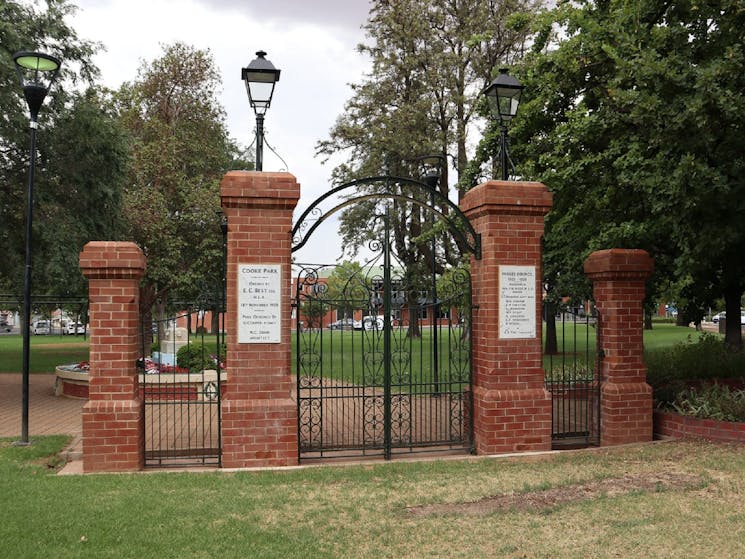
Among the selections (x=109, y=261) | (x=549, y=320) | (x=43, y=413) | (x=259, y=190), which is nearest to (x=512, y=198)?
(x=259, y=190)

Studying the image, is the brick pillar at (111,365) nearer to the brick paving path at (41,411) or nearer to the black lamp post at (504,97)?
the brick paving path at (41,411)

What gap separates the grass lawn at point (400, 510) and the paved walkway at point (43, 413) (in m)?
2.14

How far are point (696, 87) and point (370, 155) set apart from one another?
14741 mm

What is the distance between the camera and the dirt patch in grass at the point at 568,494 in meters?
4.95

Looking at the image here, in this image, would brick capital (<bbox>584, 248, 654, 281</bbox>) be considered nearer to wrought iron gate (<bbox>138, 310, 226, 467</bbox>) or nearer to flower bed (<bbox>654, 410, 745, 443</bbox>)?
flower bed (<bbox>654, 410, 745, 443</bbox>)

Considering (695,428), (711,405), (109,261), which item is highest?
(109,261)

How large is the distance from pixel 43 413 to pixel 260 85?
24.6 ft

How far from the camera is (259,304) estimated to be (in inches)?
249

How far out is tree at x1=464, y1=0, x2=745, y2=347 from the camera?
6875 mm

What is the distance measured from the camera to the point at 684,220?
7.57m

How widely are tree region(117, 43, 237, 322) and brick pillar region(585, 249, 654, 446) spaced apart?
572 inches

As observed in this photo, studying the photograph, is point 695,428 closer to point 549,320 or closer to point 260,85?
point 549,320

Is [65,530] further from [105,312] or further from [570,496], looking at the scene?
[570,496]

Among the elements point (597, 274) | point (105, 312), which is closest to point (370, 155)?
point (597, 274)
